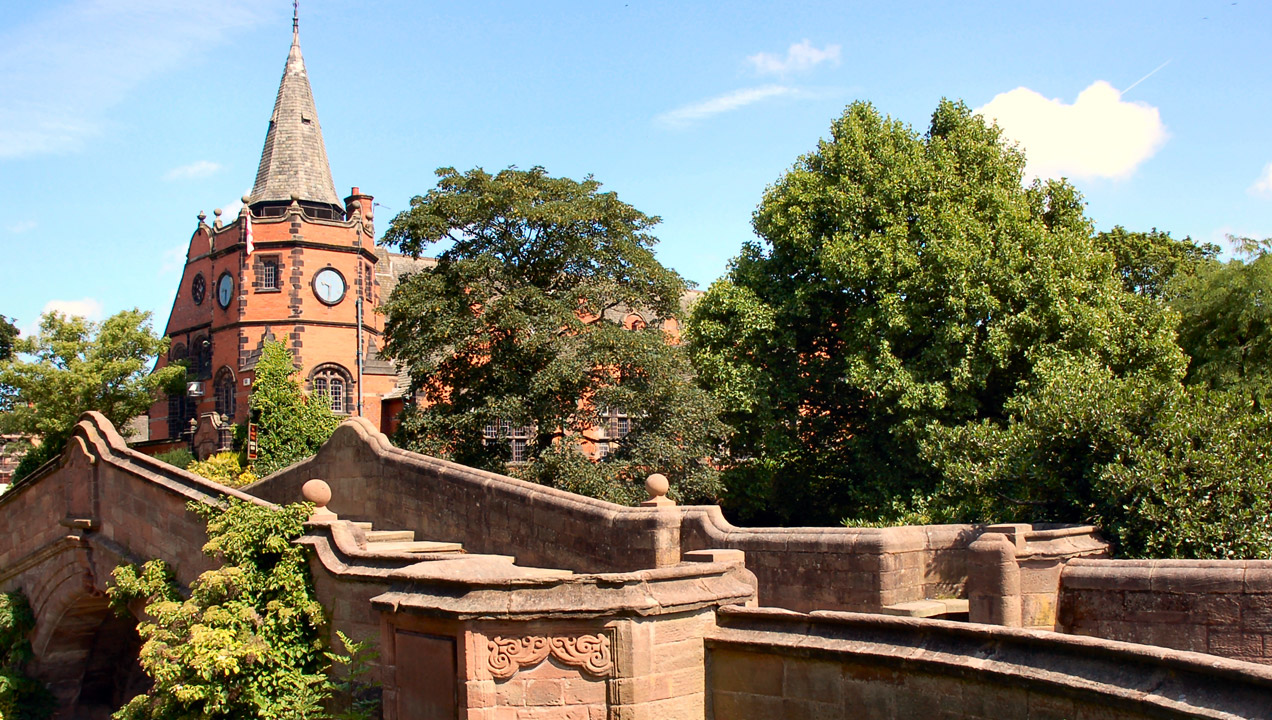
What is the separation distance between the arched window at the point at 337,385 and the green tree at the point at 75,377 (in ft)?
16.1

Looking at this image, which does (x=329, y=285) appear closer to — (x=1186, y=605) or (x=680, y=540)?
(x=680, y=540)

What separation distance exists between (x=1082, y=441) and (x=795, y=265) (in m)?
9.39

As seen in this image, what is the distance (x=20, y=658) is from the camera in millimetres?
16031

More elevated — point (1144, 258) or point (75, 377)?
point (1144, 258)

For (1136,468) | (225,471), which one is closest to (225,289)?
(225,471)

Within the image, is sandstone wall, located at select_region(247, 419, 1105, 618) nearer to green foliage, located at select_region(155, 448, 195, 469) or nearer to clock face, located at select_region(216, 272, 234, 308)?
green foliage, located at select_region(155, 448, 195, 469)

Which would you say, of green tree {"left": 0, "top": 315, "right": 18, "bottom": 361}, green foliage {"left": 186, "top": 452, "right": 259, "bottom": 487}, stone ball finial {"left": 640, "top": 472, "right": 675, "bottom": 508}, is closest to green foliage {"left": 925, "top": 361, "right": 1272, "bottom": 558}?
stone ball finial {"left": 640, "top": 472, "right": 675, "bottom": 508}

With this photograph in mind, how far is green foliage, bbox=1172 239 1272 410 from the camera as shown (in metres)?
20.9

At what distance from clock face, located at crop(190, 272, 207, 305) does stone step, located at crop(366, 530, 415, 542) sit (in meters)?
27.3

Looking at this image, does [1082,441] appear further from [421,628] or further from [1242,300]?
[1242,300]

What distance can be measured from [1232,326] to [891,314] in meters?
9.01

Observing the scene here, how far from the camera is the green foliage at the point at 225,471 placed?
78.6 feet

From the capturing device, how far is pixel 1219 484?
408 inches

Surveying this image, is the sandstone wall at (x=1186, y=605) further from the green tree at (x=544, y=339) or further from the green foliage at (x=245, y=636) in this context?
the green tree at (x=544, y=339)
